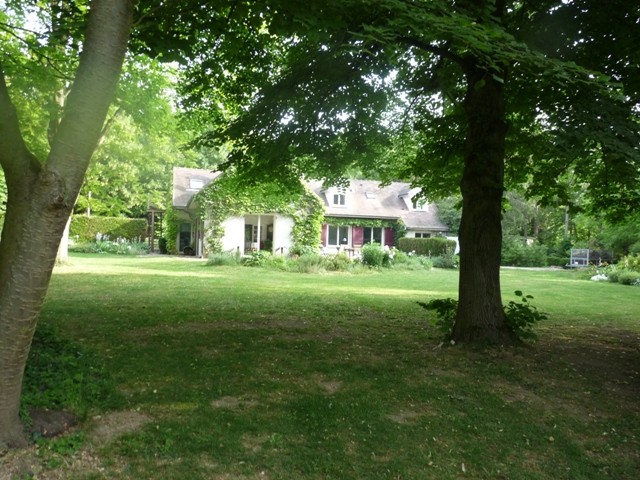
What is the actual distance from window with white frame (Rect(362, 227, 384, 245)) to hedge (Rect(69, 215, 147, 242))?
1737cm

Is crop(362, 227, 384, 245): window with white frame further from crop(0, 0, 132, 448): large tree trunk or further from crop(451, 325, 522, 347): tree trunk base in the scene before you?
crop(0, 0, 132, 448): large tree trunk

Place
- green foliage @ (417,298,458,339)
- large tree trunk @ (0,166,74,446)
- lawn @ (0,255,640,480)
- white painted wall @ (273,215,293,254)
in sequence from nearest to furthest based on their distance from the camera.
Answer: large tree trunk @ (0,166,74,446) → lawn @ (0,255,640,480) → green foliage @ (417,298,458,339) → white painted wall @ (273,215,293,254)

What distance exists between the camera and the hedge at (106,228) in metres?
37.9

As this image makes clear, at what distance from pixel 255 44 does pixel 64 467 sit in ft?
24.6

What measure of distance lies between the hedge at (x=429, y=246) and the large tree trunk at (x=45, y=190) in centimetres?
3091

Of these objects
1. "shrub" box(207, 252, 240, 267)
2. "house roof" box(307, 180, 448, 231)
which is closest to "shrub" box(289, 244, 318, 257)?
"shrub" box(207, 252, 240, 267)

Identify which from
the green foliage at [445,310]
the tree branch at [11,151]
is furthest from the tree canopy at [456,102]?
the tree branch at [11,151]

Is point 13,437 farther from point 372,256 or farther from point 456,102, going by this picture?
point 372,256

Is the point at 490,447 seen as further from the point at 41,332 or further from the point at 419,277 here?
the point at 419,277

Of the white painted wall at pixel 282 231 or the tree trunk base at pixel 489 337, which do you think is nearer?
the tree trunk base at pixel 489 337

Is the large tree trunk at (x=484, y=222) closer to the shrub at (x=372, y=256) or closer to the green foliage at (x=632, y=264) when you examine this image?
the shrub at (x=372, y=256)

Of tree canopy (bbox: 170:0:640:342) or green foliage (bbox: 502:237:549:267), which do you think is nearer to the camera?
tree canopy (bbox: 170:0:640:342)

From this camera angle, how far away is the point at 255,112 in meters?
8.58

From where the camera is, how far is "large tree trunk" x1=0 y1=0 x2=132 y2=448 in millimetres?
3451
